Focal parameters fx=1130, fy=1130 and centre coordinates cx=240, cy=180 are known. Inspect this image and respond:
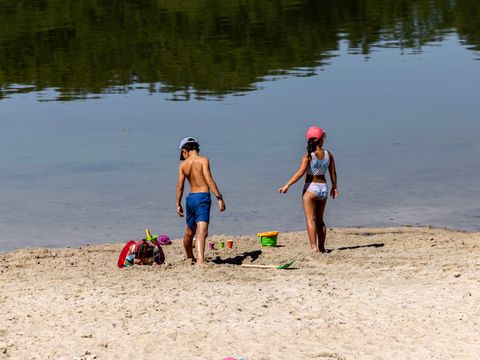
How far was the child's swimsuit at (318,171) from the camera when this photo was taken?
43.3 ft

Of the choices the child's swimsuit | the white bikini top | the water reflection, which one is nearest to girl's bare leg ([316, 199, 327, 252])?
the child's swimsuit

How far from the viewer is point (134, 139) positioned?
20.5m

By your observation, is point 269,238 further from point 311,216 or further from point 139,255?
point 139,255

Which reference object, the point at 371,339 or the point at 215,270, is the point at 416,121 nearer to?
the point at 215,270

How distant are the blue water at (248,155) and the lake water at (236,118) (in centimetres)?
4

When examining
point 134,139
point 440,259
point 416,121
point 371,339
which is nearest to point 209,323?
point 371,339

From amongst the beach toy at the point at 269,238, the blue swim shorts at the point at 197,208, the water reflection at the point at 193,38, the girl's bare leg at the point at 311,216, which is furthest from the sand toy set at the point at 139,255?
the water reflection at the point at 193,38

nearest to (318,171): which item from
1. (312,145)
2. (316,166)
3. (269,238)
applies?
(316,166)

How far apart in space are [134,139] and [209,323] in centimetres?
1112

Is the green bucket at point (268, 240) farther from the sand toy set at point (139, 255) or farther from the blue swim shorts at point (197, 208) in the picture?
the sand toy set at point (139, 255)

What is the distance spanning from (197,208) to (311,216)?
1520 millimetres

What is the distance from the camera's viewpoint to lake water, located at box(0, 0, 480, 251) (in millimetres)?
15688

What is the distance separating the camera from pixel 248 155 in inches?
740

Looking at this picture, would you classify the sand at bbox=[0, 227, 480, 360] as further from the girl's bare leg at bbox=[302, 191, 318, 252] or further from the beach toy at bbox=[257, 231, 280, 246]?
the beach toy at bbox=[257, 231, 280, 246]
